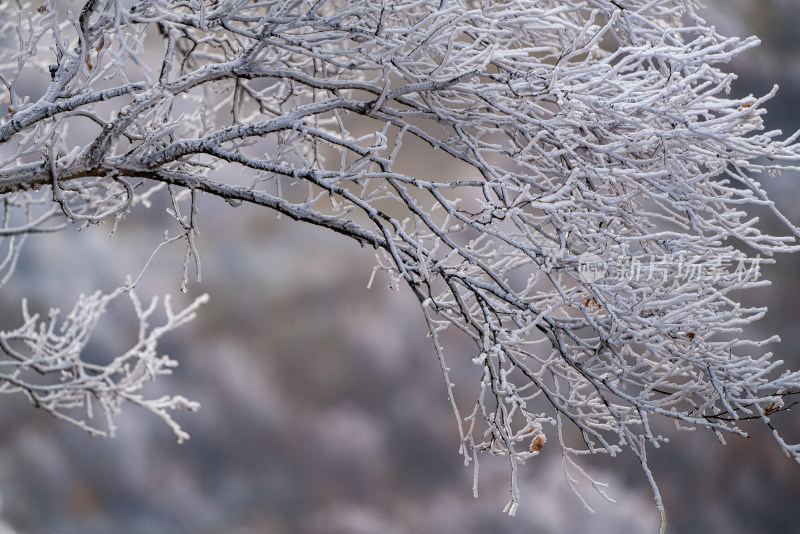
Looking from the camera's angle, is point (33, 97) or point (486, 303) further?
point (33, 97)

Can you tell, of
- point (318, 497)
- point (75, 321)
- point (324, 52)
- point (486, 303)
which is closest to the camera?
point (324, 52)

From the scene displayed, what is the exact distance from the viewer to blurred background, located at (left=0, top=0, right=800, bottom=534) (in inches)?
220

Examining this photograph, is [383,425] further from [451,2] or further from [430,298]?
[451,2]

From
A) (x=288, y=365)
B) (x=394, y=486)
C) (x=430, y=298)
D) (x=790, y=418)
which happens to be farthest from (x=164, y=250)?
(x=790, y=418)

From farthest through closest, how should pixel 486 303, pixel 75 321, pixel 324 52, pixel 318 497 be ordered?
pixel 318 497 → pixel 75 321 → pixel 486 303 → pixel 324 52

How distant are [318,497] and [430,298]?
12.0ft

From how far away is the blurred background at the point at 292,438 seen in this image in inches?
220

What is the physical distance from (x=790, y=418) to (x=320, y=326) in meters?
3.52

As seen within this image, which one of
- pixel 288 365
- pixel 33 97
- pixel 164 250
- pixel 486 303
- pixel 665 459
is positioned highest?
pixel 33 97

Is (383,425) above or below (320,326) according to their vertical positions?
below

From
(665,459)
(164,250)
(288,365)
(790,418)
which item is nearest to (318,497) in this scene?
(288,365)

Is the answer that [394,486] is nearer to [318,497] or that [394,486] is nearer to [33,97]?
[318,497]

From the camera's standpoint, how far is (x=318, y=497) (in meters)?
5.68

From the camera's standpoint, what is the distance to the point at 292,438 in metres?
5.70
